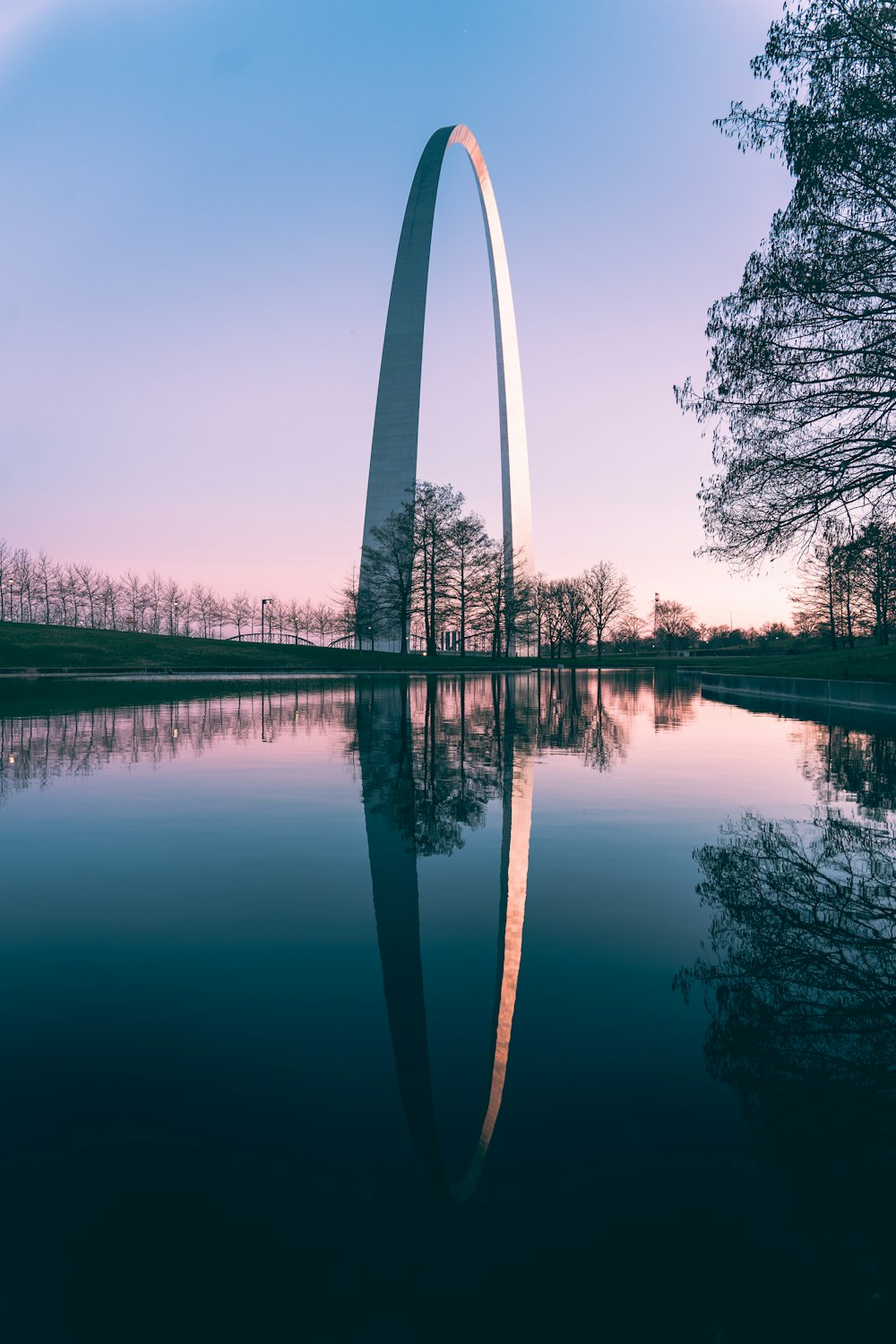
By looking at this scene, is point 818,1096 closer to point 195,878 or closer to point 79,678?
point 195,878

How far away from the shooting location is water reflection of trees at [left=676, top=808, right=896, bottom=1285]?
9.18 feet

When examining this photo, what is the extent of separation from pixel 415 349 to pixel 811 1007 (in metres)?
70.7

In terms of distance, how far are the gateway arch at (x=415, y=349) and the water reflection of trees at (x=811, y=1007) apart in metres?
64.5

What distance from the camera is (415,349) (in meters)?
69.0

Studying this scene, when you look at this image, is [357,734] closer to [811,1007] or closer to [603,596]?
[811,1007]

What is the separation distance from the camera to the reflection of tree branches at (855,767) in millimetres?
10086

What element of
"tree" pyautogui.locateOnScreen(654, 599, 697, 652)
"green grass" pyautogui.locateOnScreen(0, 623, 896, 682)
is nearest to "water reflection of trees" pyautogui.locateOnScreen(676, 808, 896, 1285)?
"green grass" pyautogui.locateOnScreen(0, 623, 896, 682)

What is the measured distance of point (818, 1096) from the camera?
320 cm

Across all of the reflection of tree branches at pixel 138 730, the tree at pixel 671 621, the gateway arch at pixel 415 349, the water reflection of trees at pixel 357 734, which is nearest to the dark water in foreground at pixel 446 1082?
the water reflection of trees at pixel 357 734

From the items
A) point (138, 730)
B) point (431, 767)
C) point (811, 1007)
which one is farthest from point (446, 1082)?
point (138, 730)

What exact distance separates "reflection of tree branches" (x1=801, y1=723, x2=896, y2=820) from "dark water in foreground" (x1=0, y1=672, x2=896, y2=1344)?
2.39m

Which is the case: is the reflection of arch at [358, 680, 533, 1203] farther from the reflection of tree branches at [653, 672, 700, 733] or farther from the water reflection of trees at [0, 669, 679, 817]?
the reflection of tree branches at [653, 672, 700, 733]

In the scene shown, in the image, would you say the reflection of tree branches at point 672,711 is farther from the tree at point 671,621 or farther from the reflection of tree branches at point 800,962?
the tree at point 671,621

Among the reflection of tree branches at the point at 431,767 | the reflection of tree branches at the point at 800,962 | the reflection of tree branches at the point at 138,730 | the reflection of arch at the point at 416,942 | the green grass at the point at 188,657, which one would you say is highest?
the green grass at the point at 188,657
